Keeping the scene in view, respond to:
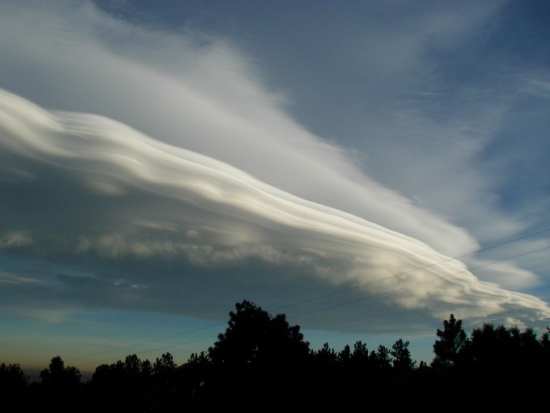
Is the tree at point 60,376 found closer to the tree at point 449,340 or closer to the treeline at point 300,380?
the treeline at point 300,380

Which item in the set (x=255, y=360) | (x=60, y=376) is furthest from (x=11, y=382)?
(x=255, y=360)

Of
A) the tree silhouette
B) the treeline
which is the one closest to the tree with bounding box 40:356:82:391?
the treeline

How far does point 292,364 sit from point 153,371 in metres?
154

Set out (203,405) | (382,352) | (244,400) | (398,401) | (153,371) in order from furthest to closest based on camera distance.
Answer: (153,371)
(382,352)
(203,405)
(244,400)
(398,401)

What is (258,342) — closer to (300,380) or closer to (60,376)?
(300,380)

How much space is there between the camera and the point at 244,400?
41.5 metres

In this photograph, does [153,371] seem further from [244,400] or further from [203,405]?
[244,400]

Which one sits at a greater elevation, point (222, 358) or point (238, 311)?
point (238, 311)

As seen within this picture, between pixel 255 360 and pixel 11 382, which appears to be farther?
pixel 11 382

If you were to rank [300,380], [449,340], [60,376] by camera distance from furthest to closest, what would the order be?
[60,376] → [449,340] → [300,380]

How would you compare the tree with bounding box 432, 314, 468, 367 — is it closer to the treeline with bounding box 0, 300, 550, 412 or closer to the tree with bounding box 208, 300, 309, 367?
the treeline with bounding box 0, 300, 550, 412

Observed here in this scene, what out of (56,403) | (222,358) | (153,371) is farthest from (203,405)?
(153,371)

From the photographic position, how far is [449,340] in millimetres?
78625

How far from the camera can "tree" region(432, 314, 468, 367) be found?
77062 millimetres
